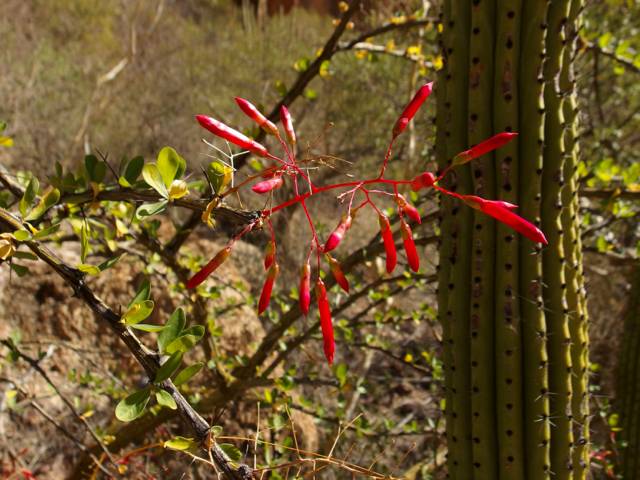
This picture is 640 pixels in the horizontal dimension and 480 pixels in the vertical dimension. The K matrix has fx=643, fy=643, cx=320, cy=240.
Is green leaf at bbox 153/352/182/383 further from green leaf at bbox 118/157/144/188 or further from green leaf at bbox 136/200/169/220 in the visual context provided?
green leaf at bbox 118/157/144/188

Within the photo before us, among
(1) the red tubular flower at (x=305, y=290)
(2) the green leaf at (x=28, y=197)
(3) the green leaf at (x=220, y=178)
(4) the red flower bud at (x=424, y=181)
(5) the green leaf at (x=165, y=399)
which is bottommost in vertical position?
(5) the green leaf at (x=165, y=399)

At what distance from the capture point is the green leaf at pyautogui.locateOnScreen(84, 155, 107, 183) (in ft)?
2.76

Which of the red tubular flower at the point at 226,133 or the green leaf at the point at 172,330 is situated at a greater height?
the red tubular flower at the point at 226,133

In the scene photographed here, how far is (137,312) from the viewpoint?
2.17 ft

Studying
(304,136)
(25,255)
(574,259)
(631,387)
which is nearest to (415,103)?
(25,255)

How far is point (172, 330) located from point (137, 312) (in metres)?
0.05

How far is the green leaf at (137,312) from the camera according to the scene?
65 cm

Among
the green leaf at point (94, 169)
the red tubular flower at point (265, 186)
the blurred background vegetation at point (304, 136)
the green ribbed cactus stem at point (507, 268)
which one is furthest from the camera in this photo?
the blurred background vegetation at point (304, 136)

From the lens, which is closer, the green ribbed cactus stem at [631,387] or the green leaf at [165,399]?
the green leaf at [165,399]

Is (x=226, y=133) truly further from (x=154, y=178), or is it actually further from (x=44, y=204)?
(x=44, y=204)

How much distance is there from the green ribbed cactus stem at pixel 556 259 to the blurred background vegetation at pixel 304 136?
325mm

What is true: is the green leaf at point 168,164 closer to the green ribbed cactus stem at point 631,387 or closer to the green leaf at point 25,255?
the green leaf at point 25,255

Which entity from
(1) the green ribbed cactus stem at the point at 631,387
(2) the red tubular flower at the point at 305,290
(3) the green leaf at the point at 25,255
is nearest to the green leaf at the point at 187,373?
(2) the red tubular flower at the point at 305,290

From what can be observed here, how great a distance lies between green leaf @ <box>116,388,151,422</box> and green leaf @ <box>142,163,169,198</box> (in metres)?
0.20
